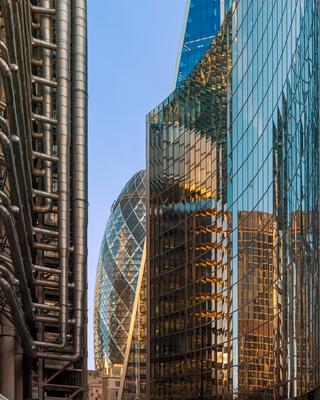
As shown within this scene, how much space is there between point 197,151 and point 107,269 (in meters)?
129

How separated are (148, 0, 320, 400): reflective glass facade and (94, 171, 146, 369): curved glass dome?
328 ft

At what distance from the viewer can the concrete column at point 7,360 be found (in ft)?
125

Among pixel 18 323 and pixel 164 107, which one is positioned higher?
pixel 164 107

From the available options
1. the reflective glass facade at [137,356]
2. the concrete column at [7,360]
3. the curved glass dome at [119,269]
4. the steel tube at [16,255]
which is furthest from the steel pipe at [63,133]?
the curved glass dome at [119,269]

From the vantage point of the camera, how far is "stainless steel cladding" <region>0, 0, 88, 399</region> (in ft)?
131

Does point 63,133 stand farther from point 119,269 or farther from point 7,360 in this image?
point 119,269

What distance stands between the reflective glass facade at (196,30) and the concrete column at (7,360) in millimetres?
80191

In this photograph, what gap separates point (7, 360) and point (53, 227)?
13029mm

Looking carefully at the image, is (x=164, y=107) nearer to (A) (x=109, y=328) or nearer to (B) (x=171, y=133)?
(B) (x=171, y=133)

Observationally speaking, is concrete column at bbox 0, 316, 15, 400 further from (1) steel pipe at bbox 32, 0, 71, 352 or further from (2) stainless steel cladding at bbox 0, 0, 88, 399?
(1) steel pipe at bbox 32, 0, 71, 352

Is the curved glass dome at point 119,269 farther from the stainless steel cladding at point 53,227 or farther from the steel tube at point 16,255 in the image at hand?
the steel tube at point 16,255

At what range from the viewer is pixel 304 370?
38.9 meters

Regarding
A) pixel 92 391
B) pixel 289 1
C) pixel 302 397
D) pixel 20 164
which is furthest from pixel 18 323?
pixel 92 391

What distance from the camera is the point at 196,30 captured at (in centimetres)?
12081
